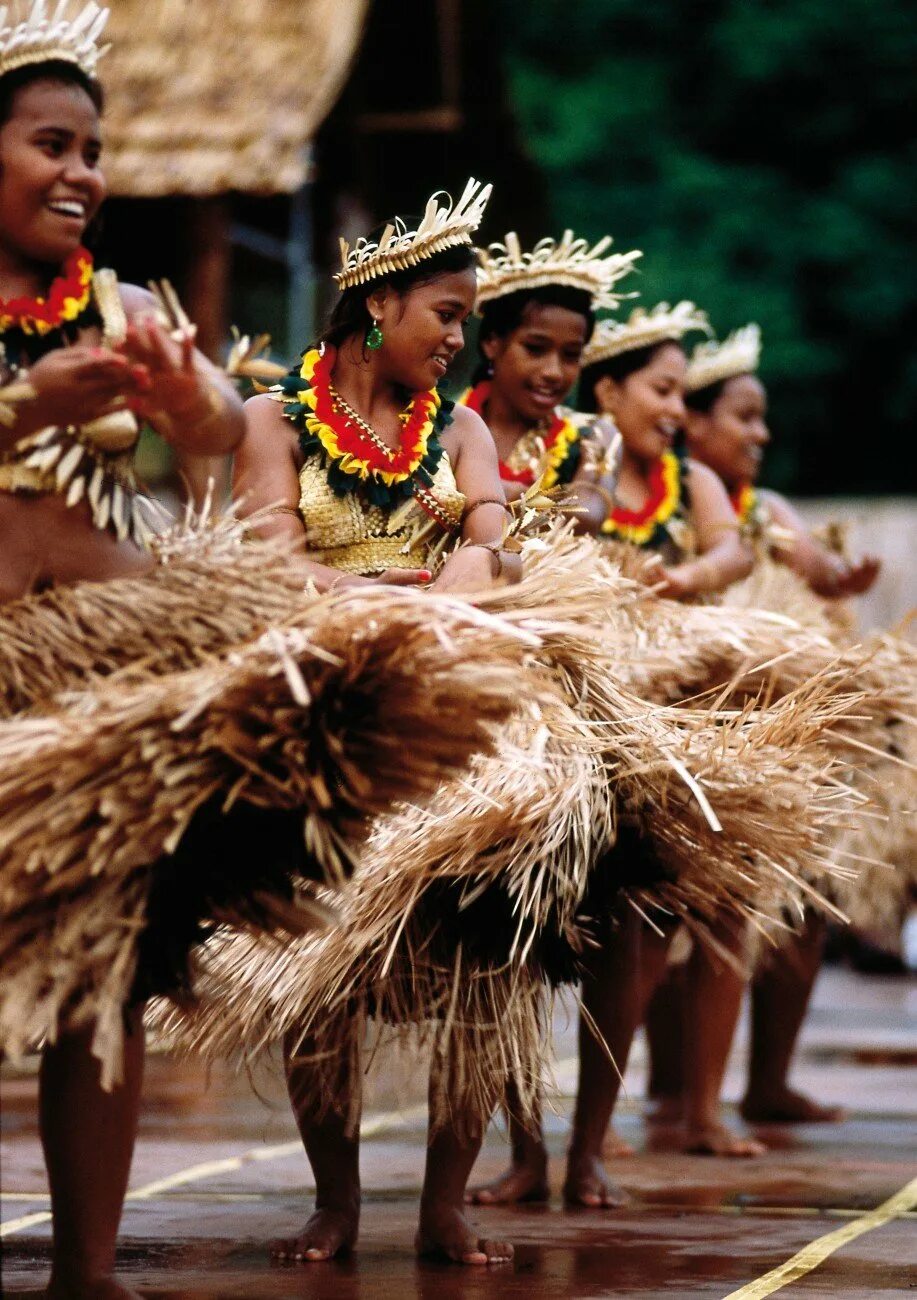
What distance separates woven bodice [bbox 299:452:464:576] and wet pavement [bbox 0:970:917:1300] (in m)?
0.85

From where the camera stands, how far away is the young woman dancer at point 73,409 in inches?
124

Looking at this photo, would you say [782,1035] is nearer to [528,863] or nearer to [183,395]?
[528,863]

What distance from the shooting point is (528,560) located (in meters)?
4.14

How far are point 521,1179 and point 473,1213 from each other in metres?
0.18

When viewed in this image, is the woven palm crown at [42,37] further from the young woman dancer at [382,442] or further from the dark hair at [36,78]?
the young woman dancer at [382,442]

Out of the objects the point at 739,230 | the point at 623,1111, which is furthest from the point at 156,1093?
the point at 739,230

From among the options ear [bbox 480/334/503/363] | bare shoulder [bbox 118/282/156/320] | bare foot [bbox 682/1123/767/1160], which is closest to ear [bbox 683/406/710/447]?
ear [bbox 480/334/503/363]

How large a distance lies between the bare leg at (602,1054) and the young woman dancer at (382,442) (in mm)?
616

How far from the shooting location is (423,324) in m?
4.14

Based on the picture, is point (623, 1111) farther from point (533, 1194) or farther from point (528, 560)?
point (528, 560)

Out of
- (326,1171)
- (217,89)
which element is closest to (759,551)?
(326,1171)

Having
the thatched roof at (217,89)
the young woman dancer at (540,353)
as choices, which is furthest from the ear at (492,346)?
the thatched roof at (217,89)

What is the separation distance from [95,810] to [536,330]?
2263 mm

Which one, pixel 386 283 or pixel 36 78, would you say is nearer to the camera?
pixel 36 78
